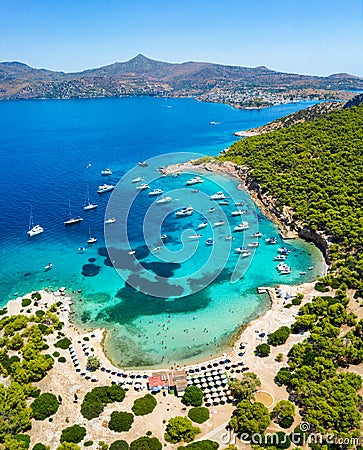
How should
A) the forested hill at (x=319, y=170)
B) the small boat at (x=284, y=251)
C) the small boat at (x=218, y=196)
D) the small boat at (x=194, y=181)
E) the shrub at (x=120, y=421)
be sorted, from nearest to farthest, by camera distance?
the shrub at (x=120, y=421) → the small boat at (x=284, y=251) → the forested hill at (x=319, y=170) → the small boat at (x=218, y=196) → the small boat at (x=194, y=181)

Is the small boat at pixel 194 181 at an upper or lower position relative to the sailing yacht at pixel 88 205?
upper

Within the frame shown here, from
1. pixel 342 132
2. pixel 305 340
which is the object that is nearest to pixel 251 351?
pixel 305 340

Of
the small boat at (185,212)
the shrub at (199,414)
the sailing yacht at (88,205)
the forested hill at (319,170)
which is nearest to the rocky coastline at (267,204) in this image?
the forested hill at (319,170)

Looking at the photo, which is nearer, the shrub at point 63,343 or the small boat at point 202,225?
the shrub at point 63,343

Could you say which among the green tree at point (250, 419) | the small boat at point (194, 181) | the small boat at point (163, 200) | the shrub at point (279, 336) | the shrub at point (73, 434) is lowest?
the shrub at point (73, 434)

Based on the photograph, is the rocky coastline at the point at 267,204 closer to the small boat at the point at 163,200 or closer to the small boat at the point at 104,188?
the small boat at the point at 104,188

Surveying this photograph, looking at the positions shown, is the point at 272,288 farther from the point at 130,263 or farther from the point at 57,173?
the point at 57,173

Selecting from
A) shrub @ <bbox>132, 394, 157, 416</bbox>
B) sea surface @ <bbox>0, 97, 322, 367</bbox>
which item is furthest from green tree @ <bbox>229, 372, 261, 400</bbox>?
shrub @ <bbox>132, 394, 157, 416</bbox>

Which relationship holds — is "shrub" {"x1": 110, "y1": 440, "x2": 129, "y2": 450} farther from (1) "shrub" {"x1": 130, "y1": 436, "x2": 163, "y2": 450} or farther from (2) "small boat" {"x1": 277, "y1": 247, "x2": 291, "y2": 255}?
(2) "small boat" {"x1": 277, "y1": 247, "x2": 291, "y2": 255}

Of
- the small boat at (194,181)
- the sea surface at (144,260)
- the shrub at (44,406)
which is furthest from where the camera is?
the small boat at (194,181)
